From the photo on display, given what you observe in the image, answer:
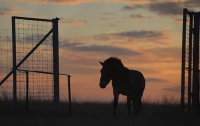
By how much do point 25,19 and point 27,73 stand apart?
1.91 m

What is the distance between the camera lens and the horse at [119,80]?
18.3 m

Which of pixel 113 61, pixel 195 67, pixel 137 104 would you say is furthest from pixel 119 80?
pixel 195 67

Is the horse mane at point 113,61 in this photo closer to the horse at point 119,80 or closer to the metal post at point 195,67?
the horse at point 119,80

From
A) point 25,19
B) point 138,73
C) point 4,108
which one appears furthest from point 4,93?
point 138,73

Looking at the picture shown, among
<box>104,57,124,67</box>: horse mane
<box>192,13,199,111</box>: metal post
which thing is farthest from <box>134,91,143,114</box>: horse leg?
<box>192,13,199,111</box>: metal post

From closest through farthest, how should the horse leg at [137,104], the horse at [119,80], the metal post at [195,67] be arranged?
1. the horse at [119,80]
2. the metal post at [195,67]
3. the horse leg at [137,104]

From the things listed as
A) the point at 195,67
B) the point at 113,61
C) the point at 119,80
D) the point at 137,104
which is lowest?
the point at 137,104

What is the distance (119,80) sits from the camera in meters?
18.9

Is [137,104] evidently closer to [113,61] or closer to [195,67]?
[113,61]

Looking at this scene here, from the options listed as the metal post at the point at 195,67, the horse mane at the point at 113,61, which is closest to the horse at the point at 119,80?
the horse mane at the point at 113,61

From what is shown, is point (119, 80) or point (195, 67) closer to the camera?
point (195, 67)

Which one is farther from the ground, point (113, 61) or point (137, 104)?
point (113, 61)

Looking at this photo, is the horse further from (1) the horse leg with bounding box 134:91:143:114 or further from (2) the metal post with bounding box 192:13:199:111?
(2) the metal post with bounding box 192:13:199:111

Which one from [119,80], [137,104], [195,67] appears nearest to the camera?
[195,67]
